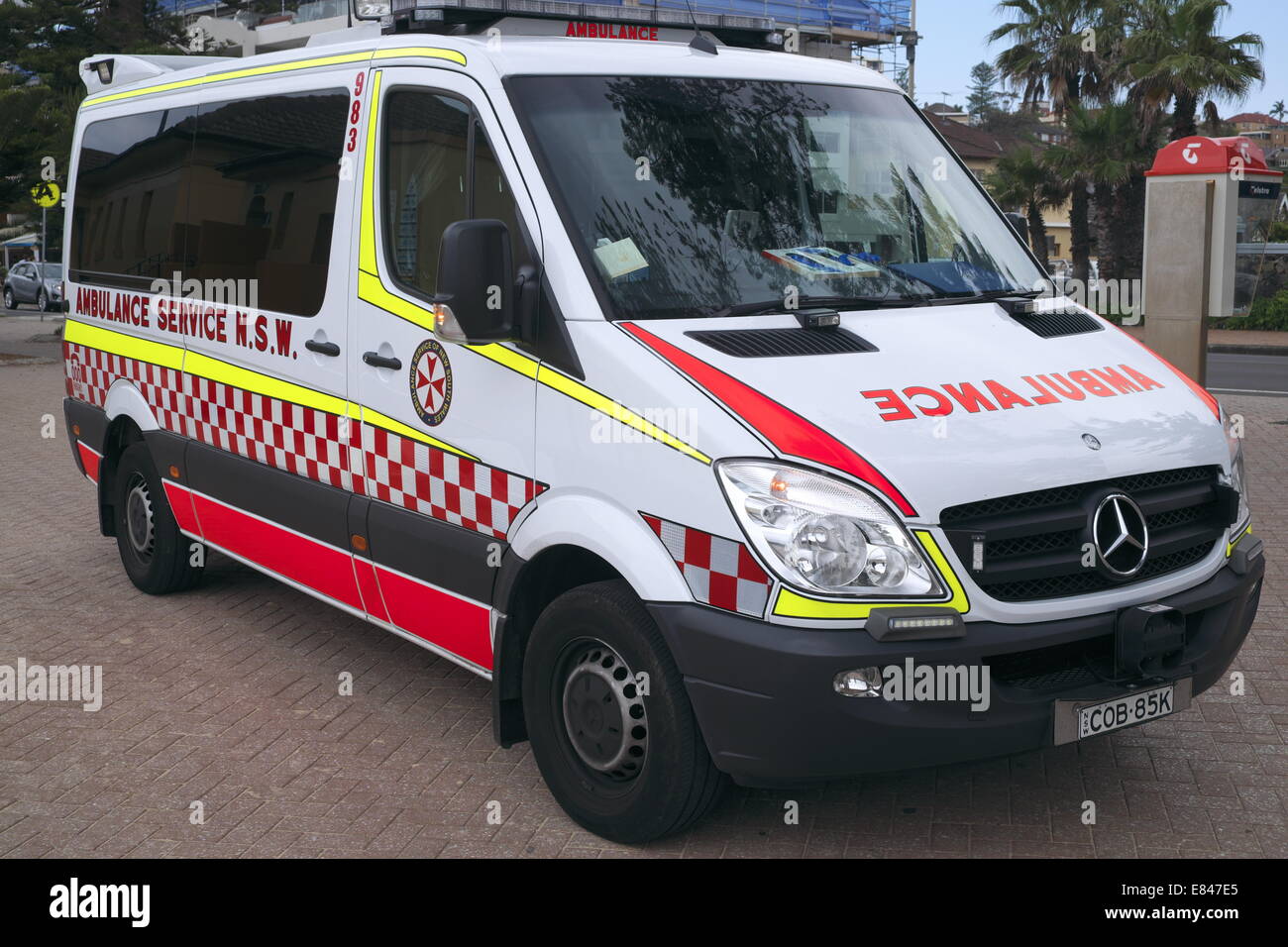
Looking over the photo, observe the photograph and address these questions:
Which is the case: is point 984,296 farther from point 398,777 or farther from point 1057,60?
point 1057,60

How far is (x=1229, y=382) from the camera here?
18547 mm

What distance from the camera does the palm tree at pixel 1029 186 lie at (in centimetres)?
3722

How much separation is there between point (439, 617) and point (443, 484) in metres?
0.48

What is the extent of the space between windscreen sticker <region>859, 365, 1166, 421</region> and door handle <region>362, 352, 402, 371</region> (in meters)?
1.70

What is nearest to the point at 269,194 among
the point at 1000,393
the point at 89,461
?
the point at 89,461

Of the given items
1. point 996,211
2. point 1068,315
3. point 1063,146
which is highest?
point 1063,146

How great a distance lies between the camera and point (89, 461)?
7570mm

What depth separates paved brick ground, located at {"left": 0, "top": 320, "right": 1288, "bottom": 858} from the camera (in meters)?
4.24

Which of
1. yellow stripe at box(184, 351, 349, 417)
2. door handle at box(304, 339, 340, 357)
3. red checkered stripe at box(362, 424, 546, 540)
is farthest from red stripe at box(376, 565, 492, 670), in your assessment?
door handle at box(304, 339, 340, 357)

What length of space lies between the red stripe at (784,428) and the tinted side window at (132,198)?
Answer: 3.45 meters

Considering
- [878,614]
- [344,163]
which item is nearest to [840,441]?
[878,614]

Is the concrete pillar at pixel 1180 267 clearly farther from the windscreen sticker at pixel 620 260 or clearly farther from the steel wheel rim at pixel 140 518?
the windscreen sticker at pixel 620 260
